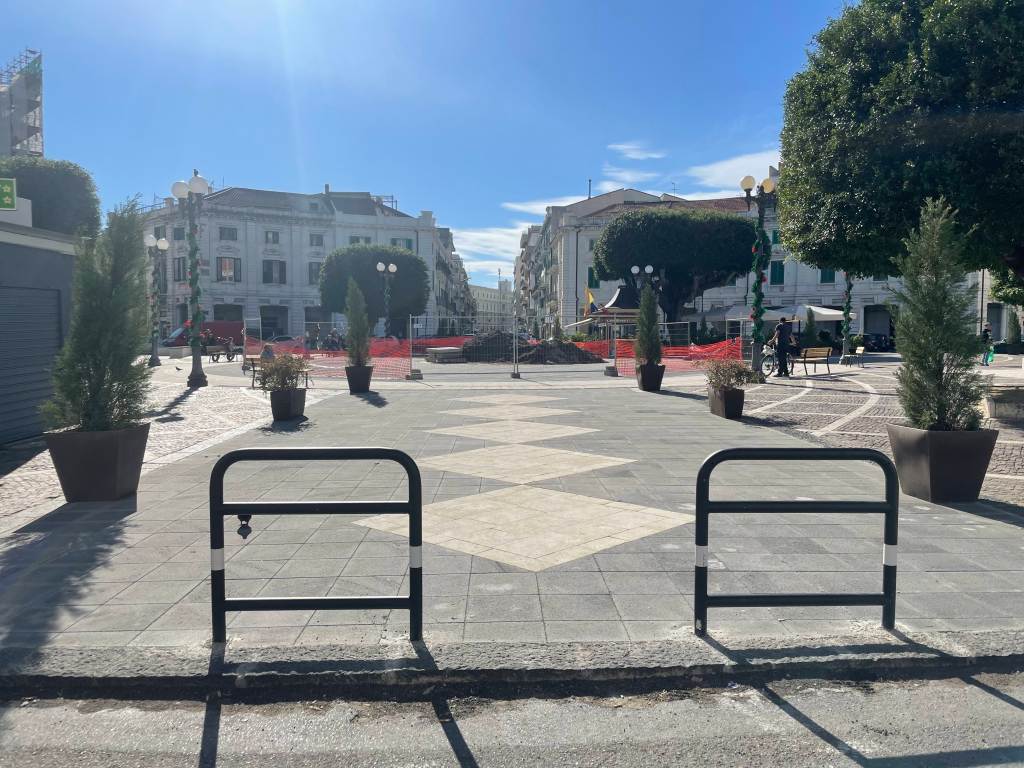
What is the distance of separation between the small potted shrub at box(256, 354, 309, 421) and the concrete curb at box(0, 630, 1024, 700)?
9024mm

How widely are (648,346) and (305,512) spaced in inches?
592

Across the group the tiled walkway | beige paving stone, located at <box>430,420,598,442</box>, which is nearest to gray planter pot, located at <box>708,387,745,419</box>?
beige paving stone, located at <box>430,420,598,442</box>

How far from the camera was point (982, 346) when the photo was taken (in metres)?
6.41

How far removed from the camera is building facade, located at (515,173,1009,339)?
53.9 meters

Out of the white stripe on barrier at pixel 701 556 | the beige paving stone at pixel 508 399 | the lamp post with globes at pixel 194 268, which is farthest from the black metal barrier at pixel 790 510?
the lamp post with globes at pixel 194 268

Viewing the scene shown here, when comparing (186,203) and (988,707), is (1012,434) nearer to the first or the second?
(988,707)

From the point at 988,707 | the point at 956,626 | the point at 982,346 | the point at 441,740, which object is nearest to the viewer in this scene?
the point at 441,740

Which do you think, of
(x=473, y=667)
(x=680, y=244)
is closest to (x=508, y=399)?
(x=473, y=667)

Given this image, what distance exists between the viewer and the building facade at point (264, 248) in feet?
189

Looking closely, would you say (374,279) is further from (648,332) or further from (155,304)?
(648,332)

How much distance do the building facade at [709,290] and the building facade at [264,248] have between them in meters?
13.7

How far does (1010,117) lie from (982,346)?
19.3 ft

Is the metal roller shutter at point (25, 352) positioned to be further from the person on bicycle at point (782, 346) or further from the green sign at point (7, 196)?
the person on bicycle at point (782, 346)

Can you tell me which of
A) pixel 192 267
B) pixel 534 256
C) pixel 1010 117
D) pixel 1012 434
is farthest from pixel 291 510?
pixel 534 256
